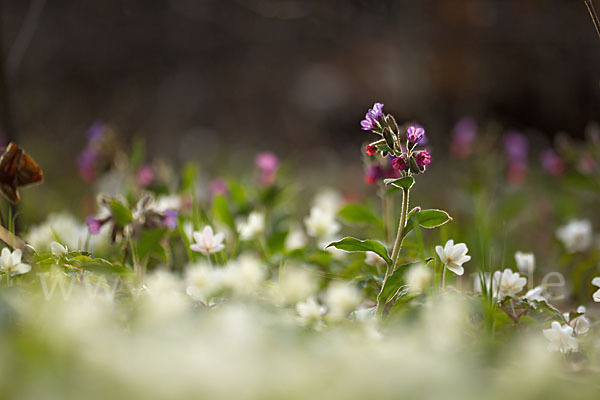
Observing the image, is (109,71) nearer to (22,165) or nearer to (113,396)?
(22,165)

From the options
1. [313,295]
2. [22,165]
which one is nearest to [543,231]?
[313,295]

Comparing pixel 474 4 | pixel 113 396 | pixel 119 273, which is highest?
pixel 474 4

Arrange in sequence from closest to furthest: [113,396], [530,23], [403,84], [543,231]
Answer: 1. [113,396]
2. [543,231]
3. [530,23]
4. [403,84]

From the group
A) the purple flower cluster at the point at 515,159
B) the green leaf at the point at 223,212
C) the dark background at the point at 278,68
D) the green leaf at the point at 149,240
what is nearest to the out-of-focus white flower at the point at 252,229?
the green leaf at the point at 223,212

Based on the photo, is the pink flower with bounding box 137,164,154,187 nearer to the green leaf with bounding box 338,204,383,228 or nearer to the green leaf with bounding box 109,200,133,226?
the green leaf with bounding box 109,200,133,226

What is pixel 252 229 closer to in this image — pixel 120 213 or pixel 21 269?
pixel 120 213

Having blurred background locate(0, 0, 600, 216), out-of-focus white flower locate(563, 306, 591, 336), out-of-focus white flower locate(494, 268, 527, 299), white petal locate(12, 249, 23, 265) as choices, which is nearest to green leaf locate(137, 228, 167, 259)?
white petal locate(12, 249, 23, 265)
